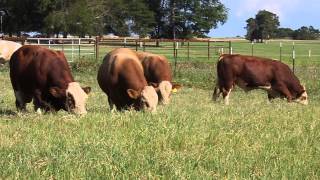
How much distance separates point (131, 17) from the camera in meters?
87.0

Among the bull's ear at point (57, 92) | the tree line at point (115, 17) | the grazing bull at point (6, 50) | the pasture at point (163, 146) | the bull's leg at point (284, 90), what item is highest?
the tree line at point (115, 17)

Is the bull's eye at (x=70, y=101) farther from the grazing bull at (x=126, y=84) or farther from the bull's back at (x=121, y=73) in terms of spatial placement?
the bull's back at (x=121, y=73)

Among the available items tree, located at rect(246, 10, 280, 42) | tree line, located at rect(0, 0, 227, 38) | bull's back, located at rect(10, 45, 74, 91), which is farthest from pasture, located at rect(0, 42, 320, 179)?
tree, located at rect(246, 10, 280, 42)

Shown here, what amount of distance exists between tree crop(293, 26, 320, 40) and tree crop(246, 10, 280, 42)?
11.7 meters

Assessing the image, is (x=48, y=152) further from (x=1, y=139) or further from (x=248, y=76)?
(x=248, y=76)

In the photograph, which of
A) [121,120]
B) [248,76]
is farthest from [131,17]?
[121,120]

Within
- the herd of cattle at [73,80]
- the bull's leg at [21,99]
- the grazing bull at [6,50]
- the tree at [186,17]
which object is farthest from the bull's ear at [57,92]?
the tree at [186,17]

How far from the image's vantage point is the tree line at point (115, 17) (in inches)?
2874

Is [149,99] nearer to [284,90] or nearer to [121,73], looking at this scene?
[121,73]

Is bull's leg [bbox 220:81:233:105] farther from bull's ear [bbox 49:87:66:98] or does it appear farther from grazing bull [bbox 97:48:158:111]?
Answer: bull's ear [bbox 49:87:66:98]

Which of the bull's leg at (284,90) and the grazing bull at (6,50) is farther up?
the grazing bull at (6,50)

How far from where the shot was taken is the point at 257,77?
18.1m

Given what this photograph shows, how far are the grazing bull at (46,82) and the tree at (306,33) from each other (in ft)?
A: 563

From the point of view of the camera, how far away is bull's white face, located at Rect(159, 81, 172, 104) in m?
13.8
